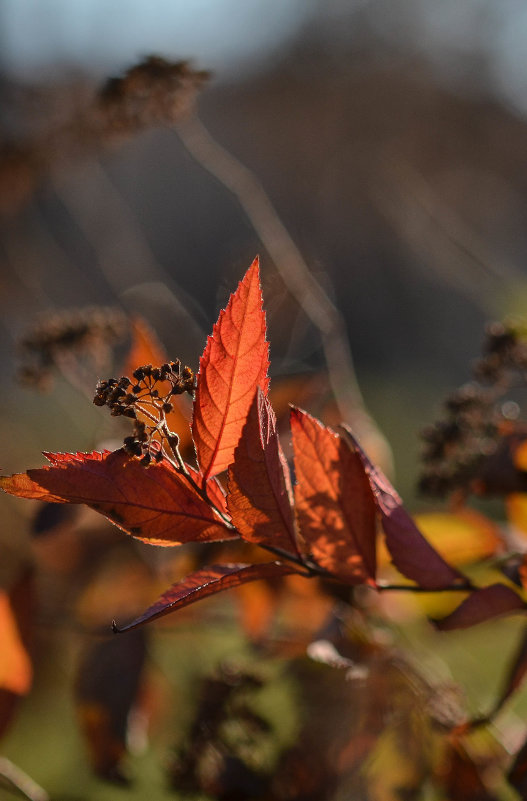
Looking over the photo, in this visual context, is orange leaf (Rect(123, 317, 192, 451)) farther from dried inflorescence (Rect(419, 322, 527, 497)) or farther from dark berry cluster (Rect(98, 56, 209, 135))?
dark berry cluster (Rect(98, 56, 209, 135))

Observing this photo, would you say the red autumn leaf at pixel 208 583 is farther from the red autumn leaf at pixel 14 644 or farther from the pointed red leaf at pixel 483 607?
the red autumn leaf at pixel 14 644

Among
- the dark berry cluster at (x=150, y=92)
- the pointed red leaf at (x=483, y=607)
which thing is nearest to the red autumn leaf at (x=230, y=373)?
the pointed red leaf at (x=483, y=607)

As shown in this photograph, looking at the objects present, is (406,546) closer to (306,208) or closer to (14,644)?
(14,644)

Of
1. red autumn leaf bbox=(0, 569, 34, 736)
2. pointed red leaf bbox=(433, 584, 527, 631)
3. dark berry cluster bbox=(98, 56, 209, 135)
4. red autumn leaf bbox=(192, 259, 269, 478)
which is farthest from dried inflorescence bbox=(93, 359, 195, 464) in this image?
dark berry cluster bbox=(98, 56, 209, 135)

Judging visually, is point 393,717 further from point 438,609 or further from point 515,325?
point 515,325

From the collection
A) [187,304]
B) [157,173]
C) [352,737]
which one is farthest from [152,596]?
[157,173]

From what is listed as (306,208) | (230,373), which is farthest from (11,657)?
(306,208)
